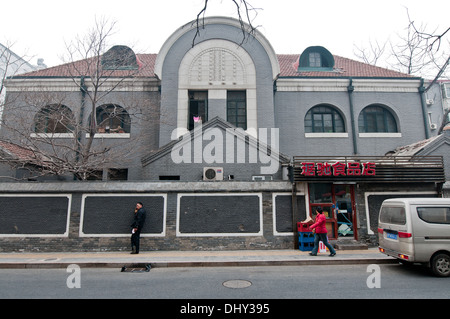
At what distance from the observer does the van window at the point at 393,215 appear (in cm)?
768

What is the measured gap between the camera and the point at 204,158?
510 inches

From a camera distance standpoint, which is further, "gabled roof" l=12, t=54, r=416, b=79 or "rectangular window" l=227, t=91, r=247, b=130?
"gabled roof" l=12, t=54, r=416, b=79

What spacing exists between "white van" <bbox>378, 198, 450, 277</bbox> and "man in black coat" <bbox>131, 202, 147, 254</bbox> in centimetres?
827

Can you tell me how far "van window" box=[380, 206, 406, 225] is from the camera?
7.68m

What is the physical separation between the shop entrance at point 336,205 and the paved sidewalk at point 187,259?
1.17 metres

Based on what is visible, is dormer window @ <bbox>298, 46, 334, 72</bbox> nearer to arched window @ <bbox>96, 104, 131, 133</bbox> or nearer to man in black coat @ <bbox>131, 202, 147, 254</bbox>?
arched window @ <bbox>96, 104, 131, 133</bbox>

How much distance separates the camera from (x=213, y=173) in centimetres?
1276

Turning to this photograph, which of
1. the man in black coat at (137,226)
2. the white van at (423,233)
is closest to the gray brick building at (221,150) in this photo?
the man in black coat at (137,226)

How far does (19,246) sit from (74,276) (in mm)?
4868

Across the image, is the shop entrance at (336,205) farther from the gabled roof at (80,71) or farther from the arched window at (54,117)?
the gabled roof at (80,71)

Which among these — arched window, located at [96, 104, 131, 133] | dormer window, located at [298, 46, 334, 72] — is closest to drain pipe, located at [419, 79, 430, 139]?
dormer window, located at [298, 46, 334, 72]

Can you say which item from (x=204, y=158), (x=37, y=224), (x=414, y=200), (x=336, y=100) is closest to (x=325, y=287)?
(x=414, y=200)

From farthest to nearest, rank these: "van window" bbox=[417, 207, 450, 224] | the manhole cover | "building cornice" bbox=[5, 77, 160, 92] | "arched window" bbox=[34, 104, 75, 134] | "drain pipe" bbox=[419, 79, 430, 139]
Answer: "drain pipe" bbox=[419, 79, 430, 139] < "building cornice" bbox=[5, 77, 160, 92] < "arched window" bbox=[34, 104, 75, 134] < "van window" bbox=[417, 207, 450, 224] < the manhole cover
